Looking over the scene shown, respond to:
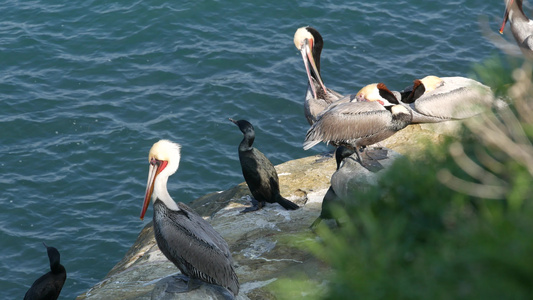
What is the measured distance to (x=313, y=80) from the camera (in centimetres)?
1082

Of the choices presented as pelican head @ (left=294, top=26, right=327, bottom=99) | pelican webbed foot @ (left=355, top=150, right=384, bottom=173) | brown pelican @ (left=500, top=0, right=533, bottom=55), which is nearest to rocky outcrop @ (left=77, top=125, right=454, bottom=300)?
pelican webbed foot @ (left=355, top=150, right=384, bottom=173)

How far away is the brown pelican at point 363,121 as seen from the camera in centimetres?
856

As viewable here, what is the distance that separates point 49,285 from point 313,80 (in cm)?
521

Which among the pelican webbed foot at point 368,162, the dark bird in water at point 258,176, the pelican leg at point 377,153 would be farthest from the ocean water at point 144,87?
the pelican webbed foot at point 368,162

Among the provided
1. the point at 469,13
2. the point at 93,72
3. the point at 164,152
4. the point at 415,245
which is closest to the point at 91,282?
the point at 164,152

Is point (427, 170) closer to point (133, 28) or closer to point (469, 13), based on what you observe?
point (133, 28)

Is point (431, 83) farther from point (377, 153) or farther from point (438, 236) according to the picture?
point (438, 236)

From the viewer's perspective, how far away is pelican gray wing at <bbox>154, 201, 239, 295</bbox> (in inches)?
249

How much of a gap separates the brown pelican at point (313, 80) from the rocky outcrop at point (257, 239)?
80cm

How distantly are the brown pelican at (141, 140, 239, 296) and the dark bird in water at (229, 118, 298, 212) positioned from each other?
6.60 ft

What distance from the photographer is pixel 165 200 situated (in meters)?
6.68

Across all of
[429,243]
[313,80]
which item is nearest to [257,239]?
[313,80]

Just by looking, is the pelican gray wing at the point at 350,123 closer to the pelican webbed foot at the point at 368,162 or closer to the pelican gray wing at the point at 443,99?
the pelican webbed foot at the point at 368,162

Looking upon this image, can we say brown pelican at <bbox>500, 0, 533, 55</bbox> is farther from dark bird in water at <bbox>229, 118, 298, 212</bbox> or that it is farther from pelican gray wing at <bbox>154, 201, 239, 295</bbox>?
pelican gray wing at <bbox>154, 201, 239, 295</bbox>
